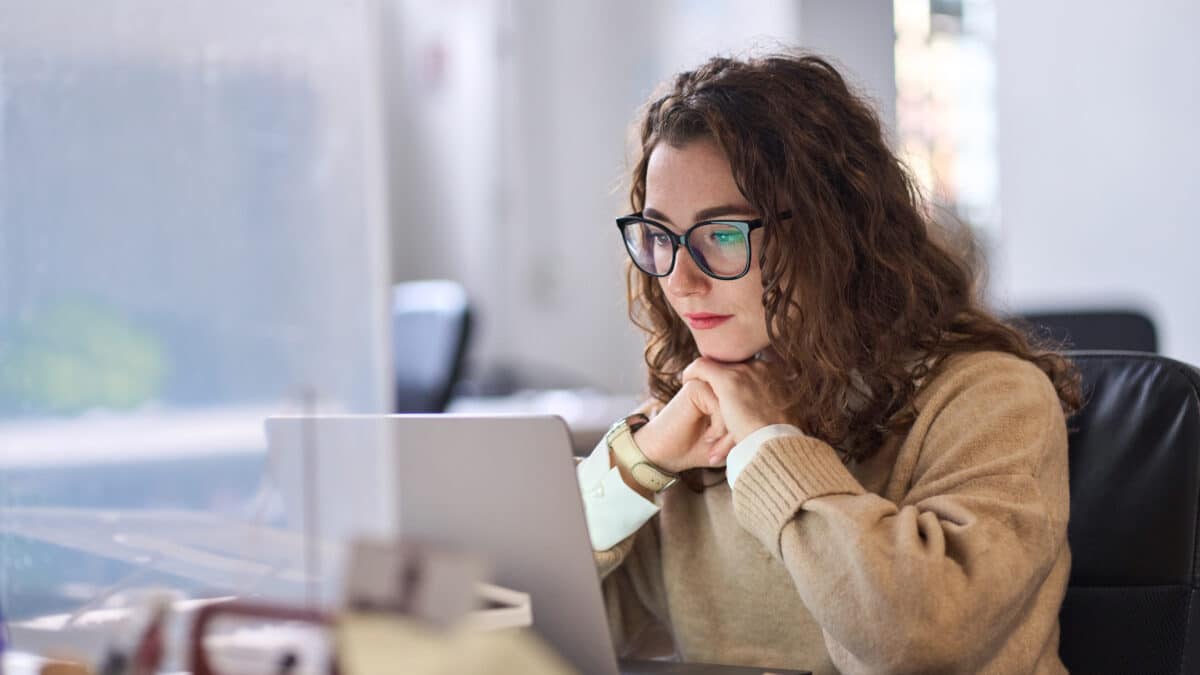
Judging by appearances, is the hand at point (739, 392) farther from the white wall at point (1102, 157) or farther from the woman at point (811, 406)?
the white wall at point (1102, 157)

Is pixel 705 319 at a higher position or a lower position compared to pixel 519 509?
higher

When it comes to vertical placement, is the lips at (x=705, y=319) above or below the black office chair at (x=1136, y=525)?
above

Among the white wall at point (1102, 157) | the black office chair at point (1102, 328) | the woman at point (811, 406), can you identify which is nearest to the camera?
the woman at point (811, 406)

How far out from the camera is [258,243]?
2277 millimetres

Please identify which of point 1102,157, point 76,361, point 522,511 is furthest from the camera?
point 1102,157

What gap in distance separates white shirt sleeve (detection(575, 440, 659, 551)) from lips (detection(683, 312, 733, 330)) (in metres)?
0.17

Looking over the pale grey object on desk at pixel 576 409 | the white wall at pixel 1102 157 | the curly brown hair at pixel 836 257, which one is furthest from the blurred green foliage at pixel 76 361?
the white wall at pixel 1102 157

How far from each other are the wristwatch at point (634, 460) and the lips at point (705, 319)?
0.13 m

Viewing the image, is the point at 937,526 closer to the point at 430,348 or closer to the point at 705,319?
the point at 705,319

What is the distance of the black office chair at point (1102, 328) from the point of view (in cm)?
177

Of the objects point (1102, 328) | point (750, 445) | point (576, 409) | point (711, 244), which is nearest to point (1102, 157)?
point (1102, 328)

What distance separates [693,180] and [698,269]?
90 millimetres

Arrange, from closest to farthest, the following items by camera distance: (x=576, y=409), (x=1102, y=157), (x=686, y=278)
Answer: (x=686, y=278), (x=1102, y=157), (x=576, y=409)

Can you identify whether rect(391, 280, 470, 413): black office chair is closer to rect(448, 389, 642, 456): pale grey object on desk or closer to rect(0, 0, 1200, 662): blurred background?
rect(0, 0, 1200, 662): blurred background
